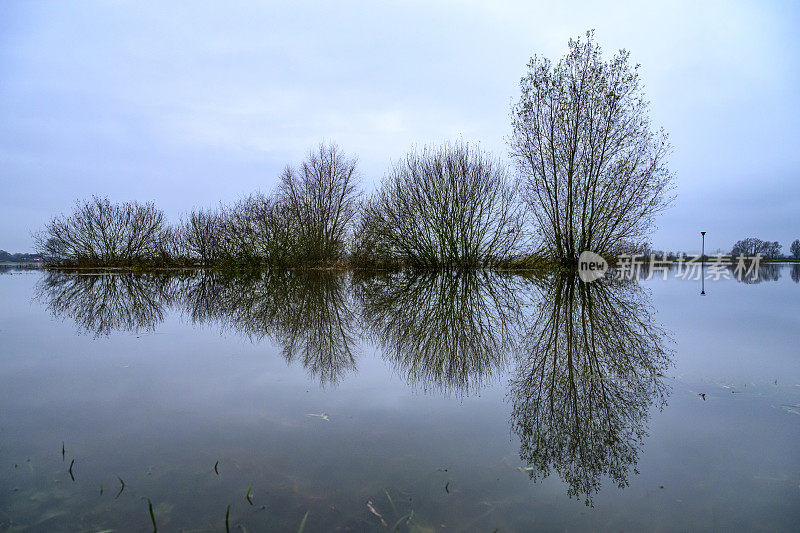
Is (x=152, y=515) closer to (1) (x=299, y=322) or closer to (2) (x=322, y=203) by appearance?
(1) (x=299, y=322)

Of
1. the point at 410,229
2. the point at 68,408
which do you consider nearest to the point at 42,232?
the point at 410,229

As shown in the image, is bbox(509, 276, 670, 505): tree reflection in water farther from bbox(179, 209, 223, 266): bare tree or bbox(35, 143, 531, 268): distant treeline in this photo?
bbox(179, 209, 223, 266): bare tree

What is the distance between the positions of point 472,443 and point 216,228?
2248 cm

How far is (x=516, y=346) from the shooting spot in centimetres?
366

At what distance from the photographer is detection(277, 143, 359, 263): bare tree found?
20094 mm

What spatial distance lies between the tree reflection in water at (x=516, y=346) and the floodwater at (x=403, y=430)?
0.8 inches

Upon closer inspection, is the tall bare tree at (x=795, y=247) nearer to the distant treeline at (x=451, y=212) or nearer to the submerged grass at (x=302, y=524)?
the distant treeline at (x=451, y=212)

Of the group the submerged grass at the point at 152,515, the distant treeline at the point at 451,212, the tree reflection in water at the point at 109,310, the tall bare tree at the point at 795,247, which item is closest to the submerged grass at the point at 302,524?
the submerged grass at the point at 152,515

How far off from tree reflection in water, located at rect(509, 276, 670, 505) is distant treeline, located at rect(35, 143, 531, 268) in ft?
40.2

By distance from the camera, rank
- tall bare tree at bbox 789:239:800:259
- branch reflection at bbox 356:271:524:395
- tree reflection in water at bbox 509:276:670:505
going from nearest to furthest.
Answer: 1. tree reflection in water at bbox 509:276:670:505
2. branch reflection at bbox 356:271:524:395
3. tall bare tree at bbox 789:239:800:259

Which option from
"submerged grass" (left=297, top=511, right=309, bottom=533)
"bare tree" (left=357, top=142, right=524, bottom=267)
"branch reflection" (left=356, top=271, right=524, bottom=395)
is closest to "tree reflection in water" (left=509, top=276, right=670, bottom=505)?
"branch reflection" (left=356, top=271, right=524, bottom=395)

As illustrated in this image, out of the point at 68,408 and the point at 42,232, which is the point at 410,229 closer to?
the point at 68,408

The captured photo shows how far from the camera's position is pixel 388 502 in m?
1.35

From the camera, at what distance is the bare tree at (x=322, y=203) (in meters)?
20.1
